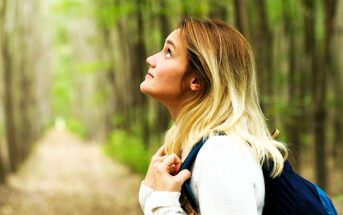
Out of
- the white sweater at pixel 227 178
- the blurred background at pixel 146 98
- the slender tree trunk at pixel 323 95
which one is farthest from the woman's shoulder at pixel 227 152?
the slender tree trunk at pixel 323 95

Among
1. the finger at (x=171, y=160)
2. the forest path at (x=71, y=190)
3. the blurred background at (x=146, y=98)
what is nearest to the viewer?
the finger at (x=171, y=160)

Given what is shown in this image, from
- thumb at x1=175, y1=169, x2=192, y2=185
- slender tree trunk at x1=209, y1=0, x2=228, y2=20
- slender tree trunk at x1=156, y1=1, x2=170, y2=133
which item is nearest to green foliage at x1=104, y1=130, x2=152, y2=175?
slender tree trunk at x1=156, y1=1, x2=170, y2=133

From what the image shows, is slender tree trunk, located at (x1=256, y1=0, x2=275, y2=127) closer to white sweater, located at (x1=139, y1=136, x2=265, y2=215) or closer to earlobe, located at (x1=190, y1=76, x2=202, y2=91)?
earlobe, located at (x1=190, y1=76, x2=202, y2=91)

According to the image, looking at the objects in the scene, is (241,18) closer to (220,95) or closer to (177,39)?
(177,39)

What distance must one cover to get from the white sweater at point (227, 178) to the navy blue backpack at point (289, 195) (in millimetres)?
29

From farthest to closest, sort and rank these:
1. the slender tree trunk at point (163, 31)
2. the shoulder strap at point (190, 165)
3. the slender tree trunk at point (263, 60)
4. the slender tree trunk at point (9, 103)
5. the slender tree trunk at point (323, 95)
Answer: the slender tree trunk at point (9, 103) → the slender tree trunk at point (163, 31) → the slender tree trunk at point (263, 60) → the slender tree trunk at point (323, 95) → the shoulder strap at point (190, 165)

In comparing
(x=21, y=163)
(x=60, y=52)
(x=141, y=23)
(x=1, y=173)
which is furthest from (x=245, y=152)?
(x=60, y=52)

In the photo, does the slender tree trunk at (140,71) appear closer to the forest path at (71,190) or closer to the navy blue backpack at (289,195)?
the forest path at (71,190)

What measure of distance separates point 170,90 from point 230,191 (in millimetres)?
561

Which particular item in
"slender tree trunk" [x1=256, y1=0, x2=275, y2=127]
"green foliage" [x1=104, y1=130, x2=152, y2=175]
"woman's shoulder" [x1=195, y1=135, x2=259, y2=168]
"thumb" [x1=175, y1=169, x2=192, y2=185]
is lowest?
"green foliage" [x1=104, y1=130, x2=152, y2=175]

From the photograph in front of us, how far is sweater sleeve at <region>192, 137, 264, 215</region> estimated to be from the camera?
192 cm

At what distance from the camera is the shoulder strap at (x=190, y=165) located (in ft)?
6.76

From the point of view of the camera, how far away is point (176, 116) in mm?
2418

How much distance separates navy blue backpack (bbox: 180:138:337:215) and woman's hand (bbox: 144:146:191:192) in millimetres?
34
